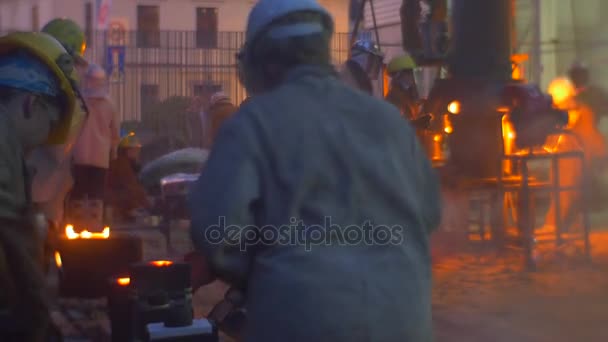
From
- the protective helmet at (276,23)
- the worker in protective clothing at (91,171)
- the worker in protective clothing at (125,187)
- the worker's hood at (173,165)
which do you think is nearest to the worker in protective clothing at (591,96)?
the worker's hood at (173,165)

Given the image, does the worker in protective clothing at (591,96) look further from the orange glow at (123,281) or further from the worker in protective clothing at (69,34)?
the orange glow at (123,281)

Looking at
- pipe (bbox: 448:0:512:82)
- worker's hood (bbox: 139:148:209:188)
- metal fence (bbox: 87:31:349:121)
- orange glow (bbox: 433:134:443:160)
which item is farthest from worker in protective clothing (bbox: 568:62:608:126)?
metal fence (bbox: 87:31:349:121)

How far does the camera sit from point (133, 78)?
81.5ft

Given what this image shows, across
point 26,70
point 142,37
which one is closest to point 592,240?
point 26,70

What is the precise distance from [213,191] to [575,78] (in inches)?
387

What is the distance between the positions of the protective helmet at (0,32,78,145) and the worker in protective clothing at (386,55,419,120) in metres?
6.98

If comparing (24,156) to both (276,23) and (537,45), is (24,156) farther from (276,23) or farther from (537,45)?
(537,45)

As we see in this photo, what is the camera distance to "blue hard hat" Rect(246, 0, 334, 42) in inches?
103

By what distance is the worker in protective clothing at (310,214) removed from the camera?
7.95 feet

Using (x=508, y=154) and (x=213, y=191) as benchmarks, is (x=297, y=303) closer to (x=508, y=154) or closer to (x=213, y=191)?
(x=213, y=191)

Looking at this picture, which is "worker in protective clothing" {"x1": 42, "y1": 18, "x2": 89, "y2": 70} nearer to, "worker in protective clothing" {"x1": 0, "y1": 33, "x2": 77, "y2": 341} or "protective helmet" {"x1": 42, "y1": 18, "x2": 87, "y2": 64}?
"protective helmet" {"x1": 42, "y1": 18, "x2": 87, "y2": 64}

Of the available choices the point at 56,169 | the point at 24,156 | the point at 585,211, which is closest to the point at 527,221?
the point at 585,211

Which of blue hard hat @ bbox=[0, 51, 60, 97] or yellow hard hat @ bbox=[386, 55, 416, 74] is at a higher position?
yellow hard hat @ bbox=[386, 55, 416, 74]

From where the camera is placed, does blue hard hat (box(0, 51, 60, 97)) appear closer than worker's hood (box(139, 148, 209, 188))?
Yes
